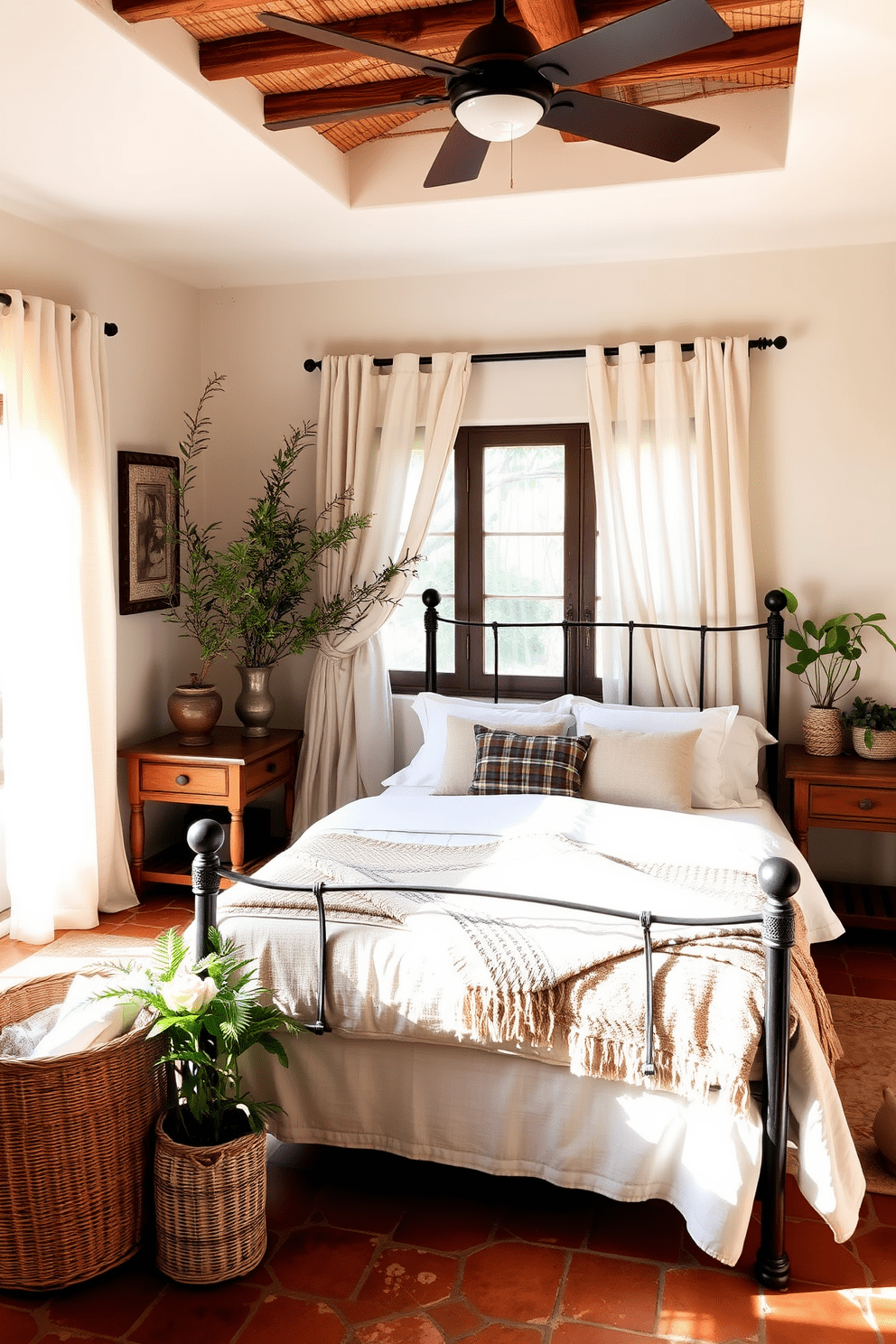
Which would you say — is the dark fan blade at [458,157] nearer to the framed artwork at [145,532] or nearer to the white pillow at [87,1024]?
the white pillow at [87,1024]

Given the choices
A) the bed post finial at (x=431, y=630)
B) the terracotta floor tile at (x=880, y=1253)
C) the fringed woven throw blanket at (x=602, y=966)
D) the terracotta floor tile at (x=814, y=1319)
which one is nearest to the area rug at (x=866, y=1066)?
the terracotta floor tile at (x=880, y=1253)

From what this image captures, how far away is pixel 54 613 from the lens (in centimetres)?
391

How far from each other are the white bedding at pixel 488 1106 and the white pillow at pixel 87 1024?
341 mm

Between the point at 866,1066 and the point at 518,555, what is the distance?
246cm

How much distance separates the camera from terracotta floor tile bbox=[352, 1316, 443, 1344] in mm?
2025

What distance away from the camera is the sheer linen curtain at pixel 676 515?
422 cm

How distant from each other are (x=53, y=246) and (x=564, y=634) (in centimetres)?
251

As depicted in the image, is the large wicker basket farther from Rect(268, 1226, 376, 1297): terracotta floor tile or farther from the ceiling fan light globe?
the ceiling fan light globe

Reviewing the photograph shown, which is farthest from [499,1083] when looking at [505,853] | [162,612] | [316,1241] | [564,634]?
[162,612]

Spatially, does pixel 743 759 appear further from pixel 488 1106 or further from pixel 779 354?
pixel 488 1106

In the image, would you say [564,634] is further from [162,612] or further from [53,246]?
[53,246]

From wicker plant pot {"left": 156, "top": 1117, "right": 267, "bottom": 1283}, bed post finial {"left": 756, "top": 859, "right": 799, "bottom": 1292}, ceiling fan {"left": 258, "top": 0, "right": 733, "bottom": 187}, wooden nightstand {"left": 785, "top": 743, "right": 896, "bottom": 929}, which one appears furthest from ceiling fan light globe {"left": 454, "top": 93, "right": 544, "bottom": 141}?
wooden nightstand {"left": 785, "top": 743, "right": 896, "bottom": 929}

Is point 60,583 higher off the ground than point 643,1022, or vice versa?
point 60,583

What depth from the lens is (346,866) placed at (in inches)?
113
